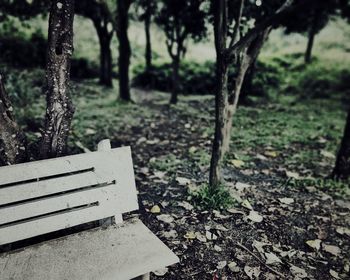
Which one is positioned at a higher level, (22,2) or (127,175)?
(22,2)

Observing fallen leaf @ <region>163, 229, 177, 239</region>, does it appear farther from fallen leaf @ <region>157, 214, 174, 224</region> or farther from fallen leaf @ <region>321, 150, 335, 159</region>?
fallen leaf @ <region>321, 150, 335, 159</region>

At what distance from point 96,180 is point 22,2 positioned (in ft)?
20.7

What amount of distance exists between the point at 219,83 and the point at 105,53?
8639 millimetres

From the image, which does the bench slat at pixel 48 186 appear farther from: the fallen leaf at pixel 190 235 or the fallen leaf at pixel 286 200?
the fallen leaf at pixel 286 200

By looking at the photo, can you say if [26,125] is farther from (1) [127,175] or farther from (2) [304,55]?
(2) [304,55]

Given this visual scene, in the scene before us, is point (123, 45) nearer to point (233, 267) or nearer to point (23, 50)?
point (23, 50)

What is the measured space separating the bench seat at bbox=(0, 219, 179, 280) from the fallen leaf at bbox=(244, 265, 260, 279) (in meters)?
0.90

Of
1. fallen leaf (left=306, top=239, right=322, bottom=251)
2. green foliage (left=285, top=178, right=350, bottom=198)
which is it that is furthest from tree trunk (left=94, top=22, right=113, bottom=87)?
fallen leaf (left=306, top=239, right=322, bottom=251)

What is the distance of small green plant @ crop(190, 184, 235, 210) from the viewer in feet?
11.0

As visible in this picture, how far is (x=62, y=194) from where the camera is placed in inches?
86.4

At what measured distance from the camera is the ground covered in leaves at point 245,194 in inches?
109

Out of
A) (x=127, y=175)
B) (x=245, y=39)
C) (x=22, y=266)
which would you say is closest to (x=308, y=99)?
(x=245, y=39)

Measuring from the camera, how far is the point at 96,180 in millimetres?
2240

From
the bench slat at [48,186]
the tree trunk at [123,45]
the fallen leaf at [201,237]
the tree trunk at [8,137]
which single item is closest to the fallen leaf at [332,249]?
the fallen leaf at [201,237]
